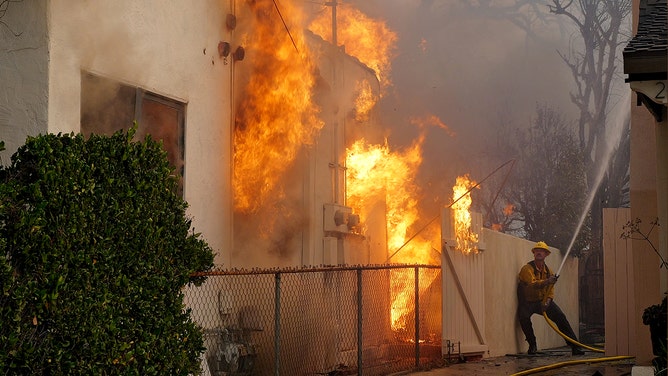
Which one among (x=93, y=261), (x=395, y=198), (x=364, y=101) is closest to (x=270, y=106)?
(x=364, y=101)

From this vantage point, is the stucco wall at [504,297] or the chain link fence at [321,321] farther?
the stucco wall at [504,297]

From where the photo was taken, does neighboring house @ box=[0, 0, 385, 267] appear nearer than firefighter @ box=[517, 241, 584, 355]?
Yes

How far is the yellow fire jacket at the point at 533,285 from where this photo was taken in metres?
17.8

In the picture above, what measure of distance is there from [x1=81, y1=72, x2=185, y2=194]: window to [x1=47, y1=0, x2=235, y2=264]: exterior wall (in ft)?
0.28

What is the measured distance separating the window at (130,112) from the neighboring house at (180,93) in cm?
1

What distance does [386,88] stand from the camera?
84.2 feet

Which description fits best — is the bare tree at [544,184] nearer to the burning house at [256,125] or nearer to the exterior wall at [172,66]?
the burning house at [256,125]

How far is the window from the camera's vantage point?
9172 mm

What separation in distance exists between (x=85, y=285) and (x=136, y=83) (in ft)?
11.1

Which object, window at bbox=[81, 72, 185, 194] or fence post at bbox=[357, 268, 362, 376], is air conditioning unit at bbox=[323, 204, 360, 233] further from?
window at bbox=[81, 72, 185, 194]

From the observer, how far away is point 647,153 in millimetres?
12367

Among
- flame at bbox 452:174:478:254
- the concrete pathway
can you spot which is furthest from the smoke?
the concrete pathway

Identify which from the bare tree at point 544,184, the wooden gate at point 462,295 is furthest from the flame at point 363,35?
the bare tree at point 544,184

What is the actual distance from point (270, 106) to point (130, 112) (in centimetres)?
289
